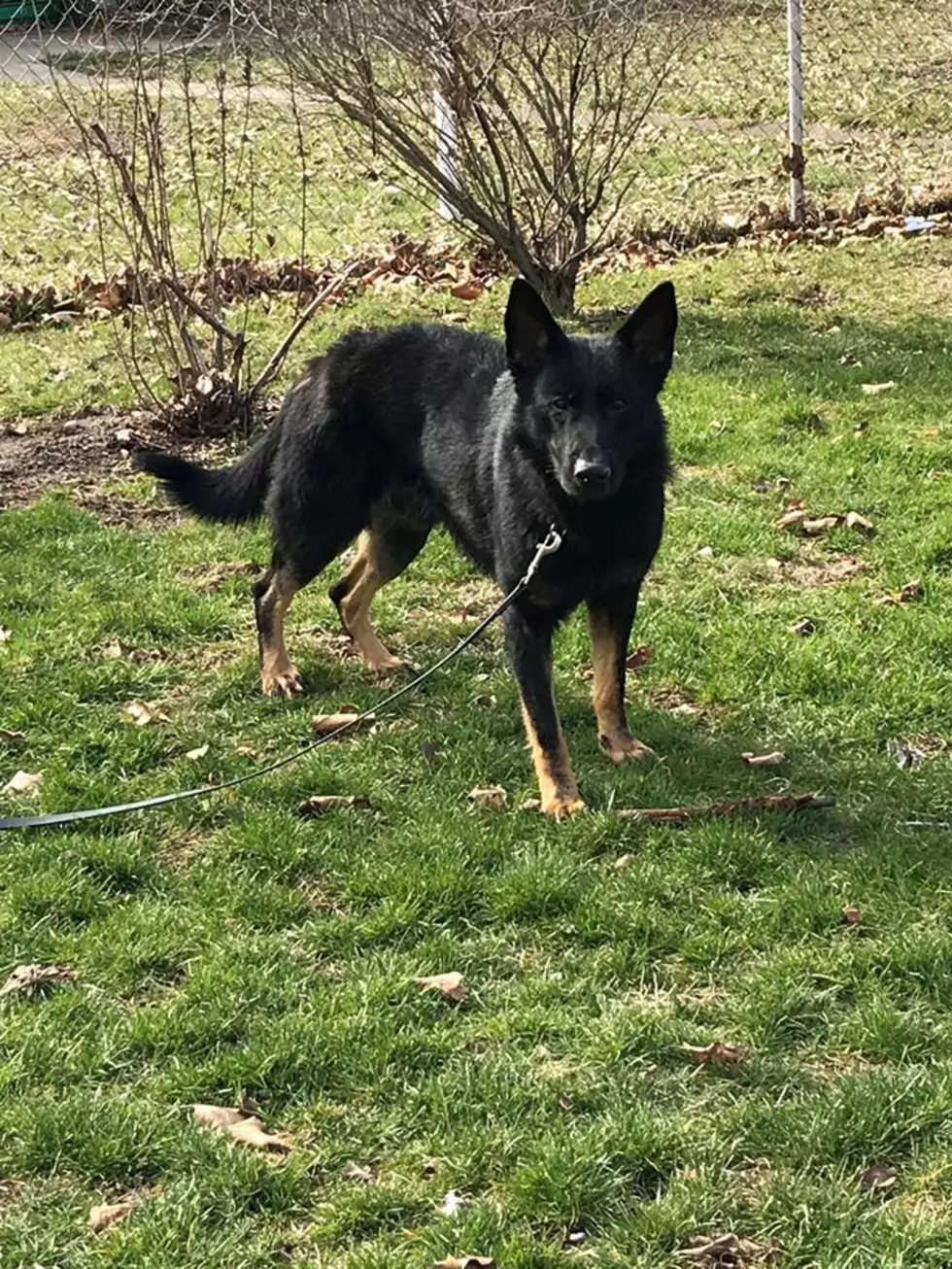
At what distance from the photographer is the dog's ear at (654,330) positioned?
14.4 feet

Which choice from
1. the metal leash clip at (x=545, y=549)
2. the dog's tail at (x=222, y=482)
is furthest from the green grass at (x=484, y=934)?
the metal leash clip at (x=545, y=549)

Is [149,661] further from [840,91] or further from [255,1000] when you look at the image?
[840,91]

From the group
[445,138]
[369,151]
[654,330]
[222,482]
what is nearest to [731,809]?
[654,330]

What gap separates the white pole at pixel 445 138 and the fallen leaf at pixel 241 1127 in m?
6.94

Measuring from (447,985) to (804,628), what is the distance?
240 centimetres

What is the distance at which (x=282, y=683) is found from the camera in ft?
17.9

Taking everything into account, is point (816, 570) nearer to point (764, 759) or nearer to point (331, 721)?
point (764, 759)

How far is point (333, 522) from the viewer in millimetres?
5359

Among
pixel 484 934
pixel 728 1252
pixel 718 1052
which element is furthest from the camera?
pixel 484 934

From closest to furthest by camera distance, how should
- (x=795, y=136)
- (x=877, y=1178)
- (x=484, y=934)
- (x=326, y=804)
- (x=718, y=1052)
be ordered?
1. (x=877, y=1178)
2. (x=718, y=1052)
3. (x=484, y=934)
4. (x=326, y=804)
5. (x=795, y=136)

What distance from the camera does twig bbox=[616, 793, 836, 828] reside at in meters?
4.43

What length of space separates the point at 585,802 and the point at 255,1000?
1283 mm

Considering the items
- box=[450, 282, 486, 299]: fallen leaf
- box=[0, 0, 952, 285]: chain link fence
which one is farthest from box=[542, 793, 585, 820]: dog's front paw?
box=[450, 282, 486, 299]: fallen leaf

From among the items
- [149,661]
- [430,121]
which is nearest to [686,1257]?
[149,661]
